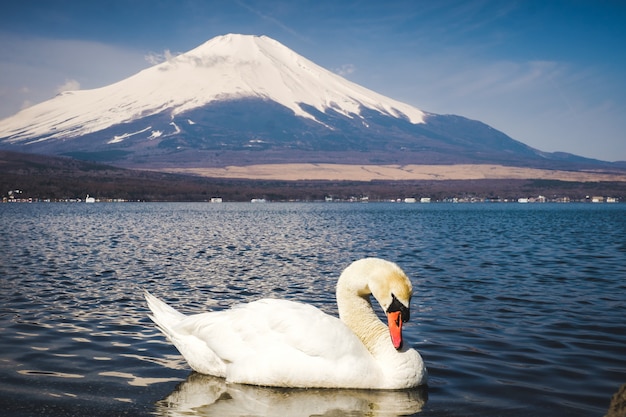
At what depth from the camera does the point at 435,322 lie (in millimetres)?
13922

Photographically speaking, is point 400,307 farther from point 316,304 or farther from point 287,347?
point 316,304

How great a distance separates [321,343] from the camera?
886 centimetres

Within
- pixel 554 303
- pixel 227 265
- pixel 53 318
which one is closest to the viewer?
pixel 53 318

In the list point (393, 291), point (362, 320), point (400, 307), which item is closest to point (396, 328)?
point (400, 307)

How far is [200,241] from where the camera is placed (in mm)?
39344

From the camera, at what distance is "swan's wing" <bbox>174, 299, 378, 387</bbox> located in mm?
8898

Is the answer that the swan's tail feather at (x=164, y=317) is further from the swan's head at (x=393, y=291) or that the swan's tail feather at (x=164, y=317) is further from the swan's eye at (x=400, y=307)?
the swan's eye at (x=400, y=307)

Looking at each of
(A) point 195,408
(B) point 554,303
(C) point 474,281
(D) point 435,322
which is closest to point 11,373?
(A) point 195,408

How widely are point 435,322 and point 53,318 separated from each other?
830cm

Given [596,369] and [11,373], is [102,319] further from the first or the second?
[596,369]

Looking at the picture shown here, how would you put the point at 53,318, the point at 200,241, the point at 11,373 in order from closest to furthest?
the point at 11,373 < the point at 53,318 < the point at 200,241

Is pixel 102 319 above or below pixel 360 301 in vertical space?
below

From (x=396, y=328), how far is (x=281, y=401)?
188 centimetres

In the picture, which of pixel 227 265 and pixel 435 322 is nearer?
pixel 435 322
